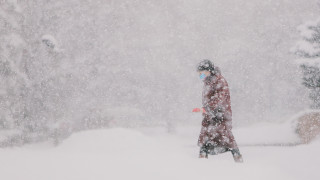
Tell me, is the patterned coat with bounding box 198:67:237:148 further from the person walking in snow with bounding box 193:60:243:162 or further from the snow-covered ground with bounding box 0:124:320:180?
the snow-covered ground with bounding box 0:124:320:180

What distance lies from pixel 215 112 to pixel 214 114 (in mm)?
41

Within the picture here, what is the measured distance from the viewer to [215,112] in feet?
24.3

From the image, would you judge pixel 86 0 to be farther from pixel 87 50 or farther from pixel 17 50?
pixel 17 50

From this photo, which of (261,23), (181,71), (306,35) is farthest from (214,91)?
(261,23)

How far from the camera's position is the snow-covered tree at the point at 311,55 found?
613 inches

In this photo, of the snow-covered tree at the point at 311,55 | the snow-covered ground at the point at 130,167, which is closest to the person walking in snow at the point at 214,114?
the snow-covered ground at the point at 130,167

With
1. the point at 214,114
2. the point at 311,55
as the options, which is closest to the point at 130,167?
the point at 214,114

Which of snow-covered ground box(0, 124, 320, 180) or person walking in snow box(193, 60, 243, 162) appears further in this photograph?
person walking in snow box(193, 60, 243, 162)

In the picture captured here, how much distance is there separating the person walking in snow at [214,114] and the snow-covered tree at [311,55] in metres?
9.11

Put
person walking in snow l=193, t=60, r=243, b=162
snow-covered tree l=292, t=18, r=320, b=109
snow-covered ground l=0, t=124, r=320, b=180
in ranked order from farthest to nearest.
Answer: snow-covered tree l=292, t=18, r=320, b=109 → person walking in snow l=193, t=60, r=243, b=162 → snow-covered ground l=0, t=124, r=320, b=180

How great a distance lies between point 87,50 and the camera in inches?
893

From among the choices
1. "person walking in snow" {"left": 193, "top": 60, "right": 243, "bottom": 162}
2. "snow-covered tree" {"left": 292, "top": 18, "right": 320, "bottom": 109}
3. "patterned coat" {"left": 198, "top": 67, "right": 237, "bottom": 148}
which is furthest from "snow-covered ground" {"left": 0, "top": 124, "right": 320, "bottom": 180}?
"snow-covered tree" {"left": 292, "top": 18, "right": 320, "bottom": 109}

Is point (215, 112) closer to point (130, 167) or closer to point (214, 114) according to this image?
point (214, 114)

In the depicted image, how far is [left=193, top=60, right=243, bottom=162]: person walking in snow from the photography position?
729 cm
